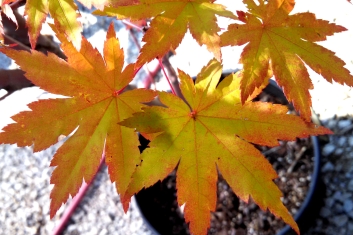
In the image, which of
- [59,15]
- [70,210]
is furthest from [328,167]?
[59,15]

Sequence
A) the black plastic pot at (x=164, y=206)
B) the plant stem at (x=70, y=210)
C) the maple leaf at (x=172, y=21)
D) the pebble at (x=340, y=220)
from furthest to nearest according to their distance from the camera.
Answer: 1. the plant stem at (x=70, y=210)
2. the pebble at (x=340, y=220)
3. the black plastic pot at (x=164, y=206)
4. the maple leaf at (x=172, y=21)

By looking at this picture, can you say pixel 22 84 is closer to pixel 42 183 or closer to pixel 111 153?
pixel 111 153

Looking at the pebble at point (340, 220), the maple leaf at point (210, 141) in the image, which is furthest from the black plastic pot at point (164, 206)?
the maple leaf at point (210, 141)

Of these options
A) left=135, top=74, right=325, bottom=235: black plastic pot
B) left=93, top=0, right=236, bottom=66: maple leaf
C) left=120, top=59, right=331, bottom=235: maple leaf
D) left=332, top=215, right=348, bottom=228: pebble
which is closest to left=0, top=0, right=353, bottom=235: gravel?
left=332, top=215, right=348, bottom=228: pebble

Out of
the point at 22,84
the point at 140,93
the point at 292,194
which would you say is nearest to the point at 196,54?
the point at 292,194

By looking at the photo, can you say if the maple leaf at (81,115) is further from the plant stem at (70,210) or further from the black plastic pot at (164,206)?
the plant stem at (70,210)

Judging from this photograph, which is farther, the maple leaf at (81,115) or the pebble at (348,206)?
the pebble at (348,206)
